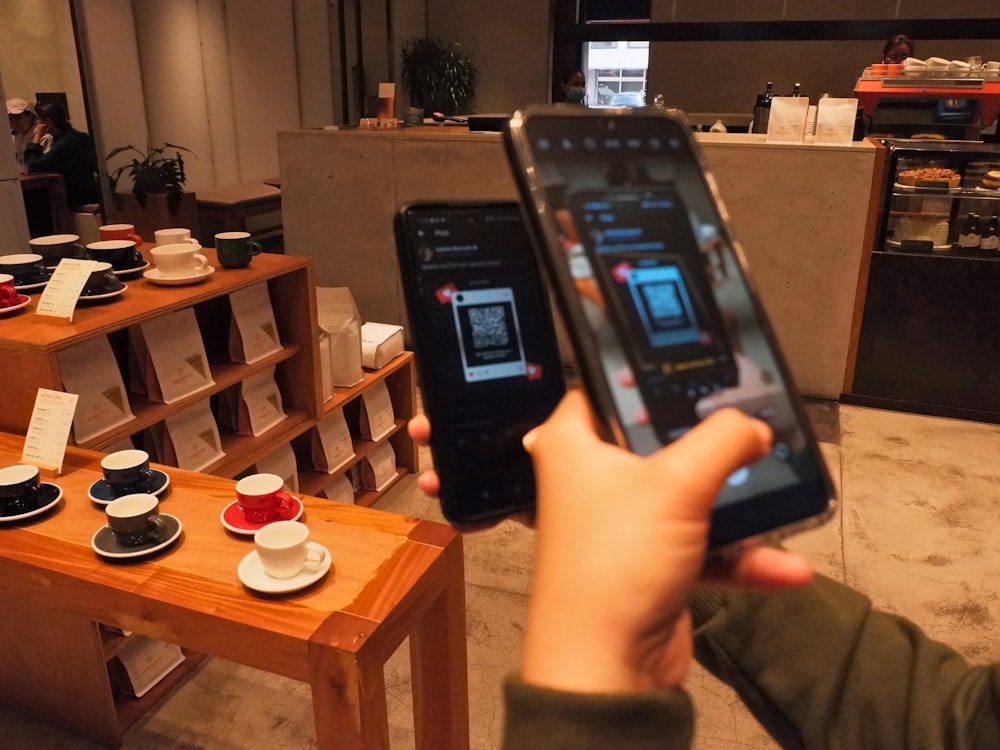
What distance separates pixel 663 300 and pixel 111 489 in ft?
4.03

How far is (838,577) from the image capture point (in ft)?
7.92

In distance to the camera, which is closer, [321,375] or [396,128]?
[321,375]

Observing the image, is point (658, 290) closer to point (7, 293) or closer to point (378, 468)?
point (7, 293)

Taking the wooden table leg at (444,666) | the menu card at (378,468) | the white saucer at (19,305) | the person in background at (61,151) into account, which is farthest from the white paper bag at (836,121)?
the person in background at (61,151)

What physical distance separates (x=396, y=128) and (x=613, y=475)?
404cm

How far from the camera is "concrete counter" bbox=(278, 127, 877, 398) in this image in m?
3.51

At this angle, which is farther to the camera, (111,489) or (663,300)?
(111,489)

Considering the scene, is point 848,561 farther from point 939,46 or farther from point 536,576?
point 939,46

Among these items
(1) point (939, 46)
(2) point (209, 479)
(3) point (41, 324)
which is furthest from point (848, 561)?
(1) point (939, 46)

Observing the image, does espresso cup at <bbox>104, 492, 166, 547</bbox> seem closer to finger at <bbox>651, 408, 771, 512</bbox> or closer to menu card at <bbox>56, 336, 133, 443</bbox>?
menu card at <bbox>56, 336, 133, 443</bbox>

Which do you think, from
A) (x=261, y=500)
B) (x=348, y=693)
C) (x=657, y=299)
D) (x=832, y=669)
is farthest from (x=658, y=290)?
(x=261, y=500)

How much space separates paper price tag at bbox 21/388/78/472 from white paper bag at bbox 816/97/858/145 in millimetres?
3151

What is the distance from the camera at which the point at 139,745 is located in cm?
182

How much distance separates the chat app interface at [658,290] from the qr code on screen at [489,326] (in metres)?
0.19
